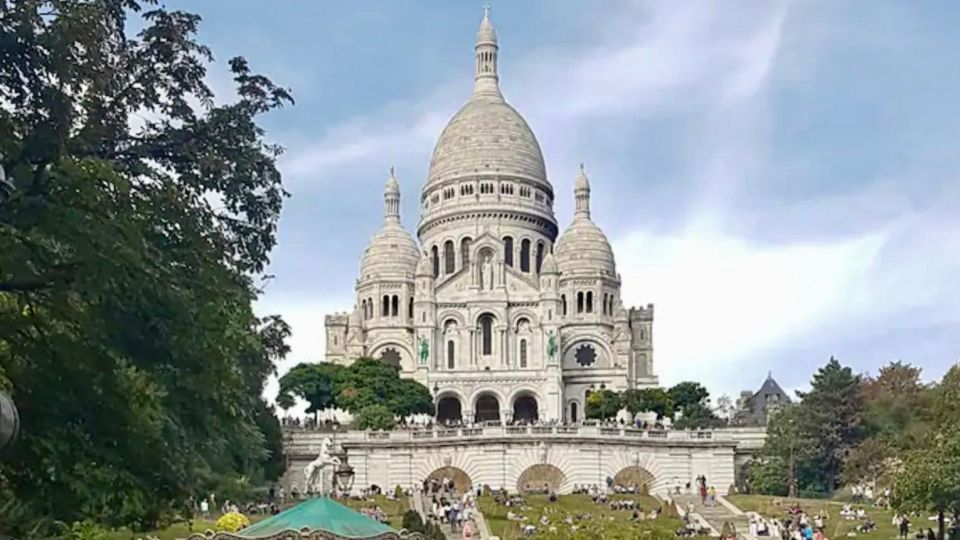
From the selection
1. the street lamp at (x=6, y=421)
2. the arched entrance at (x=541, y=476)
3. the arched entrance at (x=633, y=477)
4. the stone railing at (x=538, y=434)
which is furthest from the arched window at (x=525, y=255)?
the street lamp at (x=6, y=421)

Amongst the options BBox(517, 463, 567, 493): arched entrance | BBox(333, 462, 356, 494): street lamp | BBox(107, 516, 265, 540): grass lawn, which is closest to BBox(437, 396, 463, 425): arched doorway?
BBox(517, 463, 567, 493): arched entrance

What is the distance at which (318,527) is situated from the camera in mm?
23797

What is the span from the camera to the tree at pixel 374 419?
7175 cm

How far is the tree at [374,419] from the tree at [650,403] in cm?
1492

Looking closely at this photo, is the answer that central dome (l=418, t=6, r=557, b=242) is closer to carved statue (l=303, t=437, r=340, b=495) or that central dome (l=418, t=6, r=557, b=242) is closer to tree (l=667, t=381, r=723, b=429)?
tree (l=667, t=381, r=723, b=429)

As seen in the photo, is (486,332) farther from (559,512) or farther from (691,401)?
(559,512)

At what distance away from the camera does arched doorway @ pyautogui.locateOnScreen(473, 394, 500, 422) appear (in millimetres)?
91875

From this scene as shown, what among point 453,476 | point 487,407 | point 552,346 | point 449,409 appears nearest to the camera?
point 453,476

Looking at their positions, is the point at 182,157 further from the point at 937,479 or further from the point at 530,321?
the point at 530,321

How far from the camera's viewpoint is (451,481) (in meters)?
61.9

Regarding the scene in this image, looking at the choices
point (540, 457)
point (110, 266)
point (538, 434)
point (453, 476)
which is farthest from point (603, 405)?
point (110, 266)

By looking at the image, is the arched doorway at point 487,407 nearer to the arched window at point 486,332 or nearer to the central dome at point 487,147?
the arched window at point 486,332

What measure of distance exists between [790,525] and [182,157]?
31150 mm

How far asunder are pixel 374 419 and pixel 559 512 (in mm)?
28724
